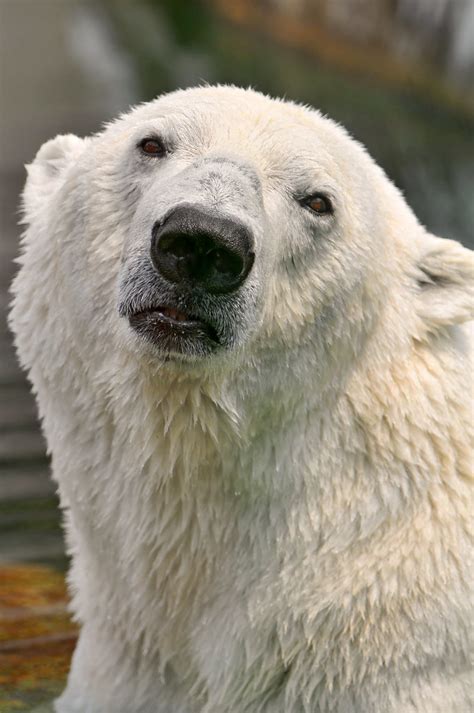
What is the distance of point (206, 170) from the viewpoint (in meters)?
3.23

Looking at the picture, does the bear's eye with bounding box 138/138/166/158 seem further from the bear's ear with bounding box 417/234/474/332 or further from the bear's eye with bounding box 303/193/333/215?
the bear's ear with bounding box 417/234/474/332

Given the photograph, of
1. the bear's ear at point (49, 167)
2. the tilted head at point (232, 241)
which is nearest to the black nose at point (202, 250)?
the tilted head at point (232, 241)

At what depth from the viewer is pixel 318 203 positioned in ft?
11.6

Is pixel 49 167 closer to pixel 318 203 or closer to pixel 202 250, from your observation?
pixel 318 203

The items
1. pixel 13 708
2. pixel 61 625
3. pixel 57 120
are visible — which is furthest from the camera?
pixel 57 120

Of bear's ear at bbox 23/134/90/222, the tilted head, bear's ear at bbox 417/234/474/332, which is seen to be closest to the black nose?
the tilted head

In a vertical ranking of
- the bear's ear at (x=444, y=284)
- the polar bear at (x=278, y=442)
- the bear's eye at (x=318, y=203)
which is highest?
the bear's eye at (x=318, y=203)

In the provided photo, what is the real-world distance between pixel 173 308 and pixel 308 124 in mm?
850

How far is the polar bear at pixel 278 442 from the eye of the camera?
136 inches

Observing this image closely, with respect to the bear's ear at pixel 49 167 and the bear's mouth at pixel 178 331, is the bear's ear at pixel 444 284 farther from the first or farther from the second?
the bear's ear at pixel 49 167

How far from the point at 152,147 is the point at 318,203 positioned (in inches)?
19.7

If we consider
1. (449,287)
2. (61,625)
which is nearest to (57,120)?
(61,625)

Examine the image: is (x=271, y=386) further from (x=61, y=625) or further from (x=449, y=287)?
(x=61, y=625)

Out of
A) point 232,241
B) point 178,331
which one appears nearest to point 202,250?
point 232,241
